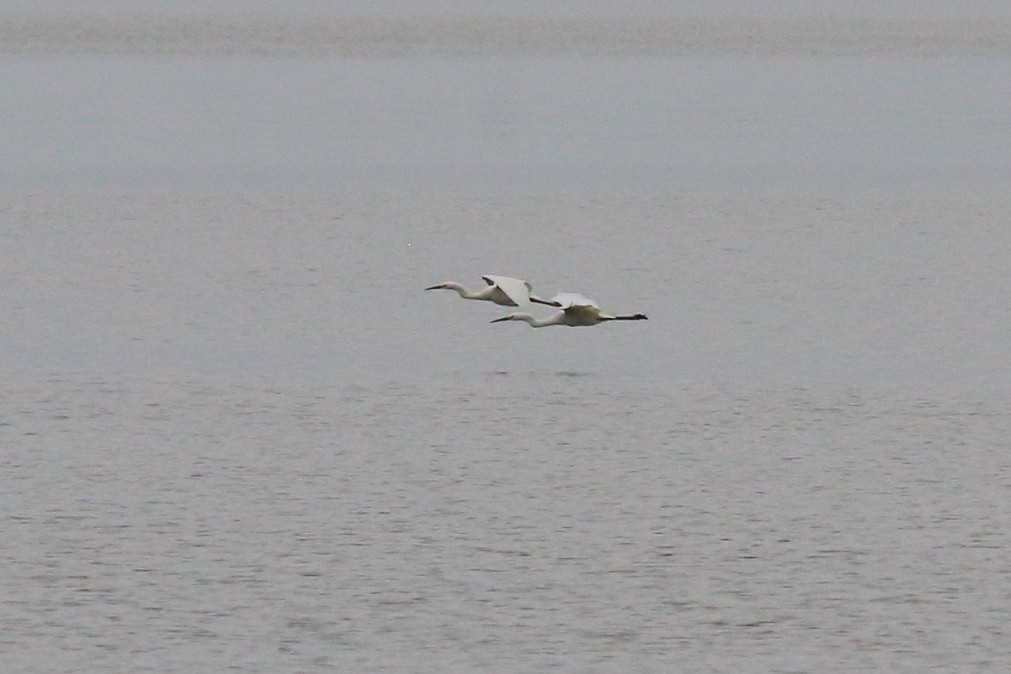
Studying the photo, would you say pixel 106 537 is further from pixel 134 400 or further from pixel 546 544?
pixel 134 400

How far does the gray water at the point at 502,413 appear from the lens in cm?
669

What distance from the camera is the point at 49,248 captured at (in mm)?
14109

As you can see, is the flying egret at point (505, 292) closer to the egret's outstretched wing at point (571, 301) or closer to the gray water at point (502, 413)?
the egret's outstretched wing at point (571, 301)

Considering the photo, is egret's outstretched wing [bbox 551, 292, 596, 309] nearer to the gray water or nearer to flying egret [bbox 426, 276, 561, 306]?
flying egret [bbox 426, 276, 561, 306]

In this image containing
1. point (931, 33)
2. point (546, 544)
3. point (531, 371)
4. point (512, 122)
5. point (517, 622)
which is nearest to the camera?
point (517, 622)

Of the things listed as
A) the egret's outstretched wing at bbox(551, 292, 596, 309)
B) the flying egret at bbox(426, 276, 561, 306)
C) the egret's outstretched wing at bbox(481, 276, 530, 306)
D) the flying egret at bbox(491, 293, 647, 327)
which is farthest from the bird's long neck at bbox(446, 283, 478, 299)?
the egret's outstretched wing at bbox(551, 292, 596, 309)

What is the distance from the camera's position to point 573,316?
34.9 feet

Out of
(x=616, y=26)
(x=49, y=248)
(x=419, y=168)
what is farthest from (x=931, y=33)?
(x=49, y=248)

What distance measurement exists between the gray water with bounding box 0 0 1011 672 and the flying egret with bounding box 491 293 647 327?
0.72 ft

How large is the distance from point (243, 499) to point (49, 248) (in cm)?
647

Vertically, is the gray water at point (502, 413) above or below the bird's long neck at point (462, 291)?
below

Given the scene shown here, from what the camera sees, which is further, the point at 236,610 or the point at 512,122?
the point at 512,122

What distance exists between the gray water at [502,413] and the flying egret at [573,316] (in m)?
0.22

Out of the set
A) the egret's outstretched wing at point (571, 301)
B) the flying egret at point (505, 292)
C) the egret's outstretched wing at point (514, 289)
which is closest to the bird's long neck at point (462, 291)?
the flying egret at point (505, 292)
